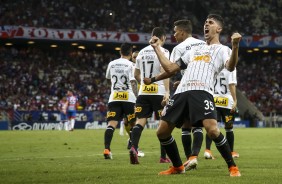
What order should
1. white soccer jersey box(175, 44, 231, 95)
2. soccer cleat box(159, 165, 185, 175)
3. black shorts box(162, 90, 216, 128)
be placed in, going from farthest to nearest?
soccer cleat box(159, 165, 185, 175) < white soccer jersey box(175, 44, 231, 95) < black shorts box(162, 90, 216, 128)

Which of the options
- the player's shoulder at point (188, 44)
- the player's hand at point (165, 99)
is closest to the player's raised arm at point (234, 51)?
the player's shoulder at point (188, 44)

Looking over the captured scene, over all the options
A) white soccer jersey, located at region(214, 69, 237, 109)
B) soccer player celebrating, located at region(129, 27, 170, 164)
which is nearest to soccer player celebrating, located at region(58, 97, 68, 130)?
white soccer jersey, located at region(214, 69, 237, 109)

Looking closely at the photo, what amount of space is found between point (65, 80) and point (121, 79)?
3715 cm

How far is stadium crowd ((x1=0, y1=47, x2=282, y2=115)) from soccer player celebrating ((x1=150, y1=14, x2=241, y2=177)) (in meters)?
35.4

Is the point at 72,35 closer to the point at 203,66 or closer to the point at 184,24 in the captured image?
the point at 184,24

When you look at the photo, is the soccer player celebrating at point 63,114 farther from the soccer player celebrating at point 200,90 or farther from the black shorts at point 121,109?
the soccer player celebrating at point 200,90

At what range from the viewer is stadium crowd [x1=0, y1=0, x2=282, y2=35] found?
173 ft

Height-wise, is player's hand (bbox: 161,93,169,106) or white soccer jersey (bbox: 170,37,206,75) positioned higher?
white soccer jersey (bbox: 170,37,206,75)

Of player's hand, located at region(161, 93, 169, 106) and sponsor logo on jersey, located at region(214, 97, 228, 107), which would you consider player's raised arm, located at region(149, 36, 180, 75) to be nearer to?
player's hand, located at region(161, 93, 169, 106)

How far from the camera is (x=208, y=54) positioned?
379 inches

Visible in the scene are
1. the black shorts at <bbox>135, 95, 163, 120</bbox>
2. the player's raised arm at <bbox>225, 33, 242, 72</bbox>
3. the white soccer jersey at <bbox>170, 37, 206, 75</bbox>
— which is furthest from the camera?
the black shorts at <bbox>135, 95, 163, 120</bbox>

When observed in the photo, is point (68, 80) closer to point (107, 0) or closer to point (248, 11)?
point (107, 0)

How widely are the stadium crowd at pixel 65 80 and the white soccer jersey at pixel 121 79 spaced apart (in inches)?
1160

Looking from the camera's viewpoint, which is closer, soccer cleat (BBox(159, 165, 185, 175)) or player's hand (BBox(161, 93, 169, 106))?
soccer cleat (BBox(159, 165, 185, 175))
